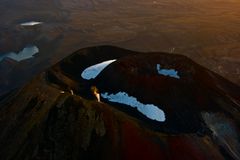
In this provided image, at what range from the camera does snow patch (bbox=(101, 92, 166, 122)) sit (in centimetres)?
769

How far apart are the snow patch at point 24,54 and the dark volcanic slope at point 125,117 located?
2481cm

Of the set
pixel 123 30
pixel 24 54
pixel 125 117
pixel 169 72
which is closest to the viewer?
pixel 125 117

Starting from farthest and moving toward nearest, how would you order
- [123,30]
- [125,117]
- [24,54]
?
[123,30], [24,54], [125,117]

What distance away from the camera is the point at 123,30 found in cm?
4053

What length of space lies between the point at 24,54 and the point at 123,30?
36.8 feet

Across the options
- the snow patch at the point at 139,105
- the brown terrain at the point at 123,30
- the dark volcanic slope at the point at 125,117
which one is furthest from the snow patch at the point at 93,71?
the brown terrain at the point at 123,30

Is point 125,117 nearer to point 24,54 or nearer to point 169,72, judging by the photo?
point 169,72

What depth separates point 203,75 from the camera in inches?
362

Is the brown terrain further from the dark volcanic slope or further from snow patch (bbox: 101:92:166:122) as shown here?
snow patch (bbox: 101:92:166:122)

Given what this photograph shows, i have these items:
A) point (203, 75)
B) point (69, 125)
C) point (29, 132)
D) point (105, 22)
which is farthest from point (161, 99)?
point (105, 22)

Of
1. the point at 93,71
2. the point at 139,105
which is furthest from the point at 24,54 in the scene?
the point at 139,105

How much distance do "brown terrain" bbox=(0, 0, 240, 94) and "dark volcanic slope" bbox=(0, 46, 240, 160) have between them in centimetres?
1745

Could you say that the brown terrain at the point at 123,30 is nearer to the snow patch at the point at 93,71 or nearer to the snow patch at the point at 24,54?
the snow patch at the point at 24,54

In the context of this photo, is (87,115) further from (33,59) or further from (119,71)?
(33,59)
